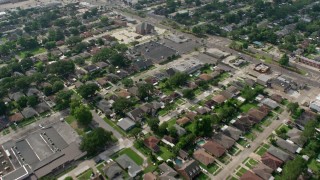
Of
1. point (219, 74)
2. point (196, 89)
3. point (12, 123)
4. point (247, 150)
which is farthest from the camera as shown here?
point (219, 74)

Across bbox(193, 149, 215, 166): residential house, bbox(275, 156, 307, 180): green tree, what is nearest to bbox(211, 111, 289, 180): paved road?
bbox(193, 149, 215, 166): residential house

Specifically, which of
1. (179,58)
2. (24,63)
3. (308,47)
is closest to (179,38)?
(179,58)

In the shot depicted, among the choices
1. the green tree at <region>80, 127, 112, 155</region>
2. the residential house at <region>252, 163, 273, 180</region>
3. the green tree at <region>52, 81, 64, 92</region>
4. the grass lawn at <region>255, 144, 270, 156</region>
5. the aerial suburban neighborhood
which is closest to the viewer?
the residential house at <region>252, 163, 273, 180</region>

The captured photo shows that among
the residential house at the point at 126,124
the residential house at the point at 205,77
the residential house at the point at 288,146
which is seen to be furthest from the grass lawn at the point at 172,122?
the residential house at the point at 288,146

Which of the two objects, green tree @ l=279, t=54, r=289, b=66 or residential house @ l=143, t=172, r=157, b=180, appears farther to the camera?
green tree @ l=279, t=54, r=289, b=66

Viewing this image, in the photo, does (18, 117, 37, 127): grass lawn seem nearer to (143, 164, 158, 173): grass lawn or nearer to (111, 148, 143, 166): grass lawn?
(111, 148, 143, 166): grass lawn

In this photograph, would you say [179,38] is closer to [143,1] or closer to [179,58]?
[179,58]

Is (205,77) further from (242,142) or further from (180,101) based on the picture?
(242,142)
